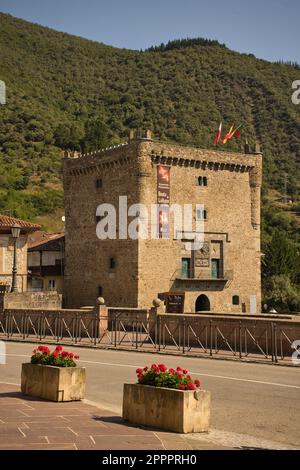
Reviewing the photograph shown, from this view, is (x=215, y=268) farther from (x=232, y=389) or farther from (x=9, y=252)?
(x=232, y=389)

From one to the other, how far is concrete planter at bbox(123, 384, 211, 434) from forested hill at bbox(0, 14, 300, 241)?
60482 mm

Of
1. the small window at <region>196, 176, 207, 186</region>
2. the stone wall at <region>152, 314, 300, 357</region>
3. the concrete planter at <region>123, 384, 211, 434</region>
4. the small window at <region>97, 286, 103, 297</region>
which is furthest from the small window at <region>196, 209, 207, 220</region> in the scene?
the concrete planter at <region>123, 384, 211, 434</region>

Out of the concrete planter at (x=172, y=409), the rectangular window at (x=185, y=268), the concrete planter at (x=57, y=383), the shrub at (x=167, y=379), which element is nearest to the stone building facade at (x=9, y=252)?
the rectangular window at (x=185, y=268)

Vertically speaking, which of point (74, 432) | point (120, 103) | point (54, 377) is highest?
point (120, 103)

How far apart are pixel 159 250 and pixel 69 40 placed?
116681mm

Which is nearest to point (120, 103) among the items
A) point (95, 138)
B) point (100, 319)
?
point (95, 138)

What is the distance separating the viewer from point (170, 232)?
44.5 metres

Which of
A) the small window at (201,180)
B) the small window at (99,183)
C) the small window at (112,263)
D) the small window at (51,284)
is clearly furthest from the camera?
the small window at (51,284)

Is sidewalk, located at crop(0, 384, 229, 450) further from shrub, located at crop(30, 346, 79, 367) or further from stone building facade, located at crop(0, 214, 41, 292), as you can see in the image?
stone building facade, located at crop(0, 214, 41, 292)

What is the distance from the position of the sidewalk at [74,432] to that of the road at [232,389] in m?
0.89

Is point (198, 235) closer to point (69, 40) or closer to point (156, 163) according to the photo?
point (156, 163)

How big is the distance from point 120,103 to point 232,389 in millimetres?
103929

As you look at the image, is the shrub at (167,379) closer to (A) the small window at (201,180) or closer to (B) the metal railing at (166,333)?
(B) the metal railing at (166,333)

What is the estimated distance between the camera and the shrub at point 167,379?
10.7 meters
